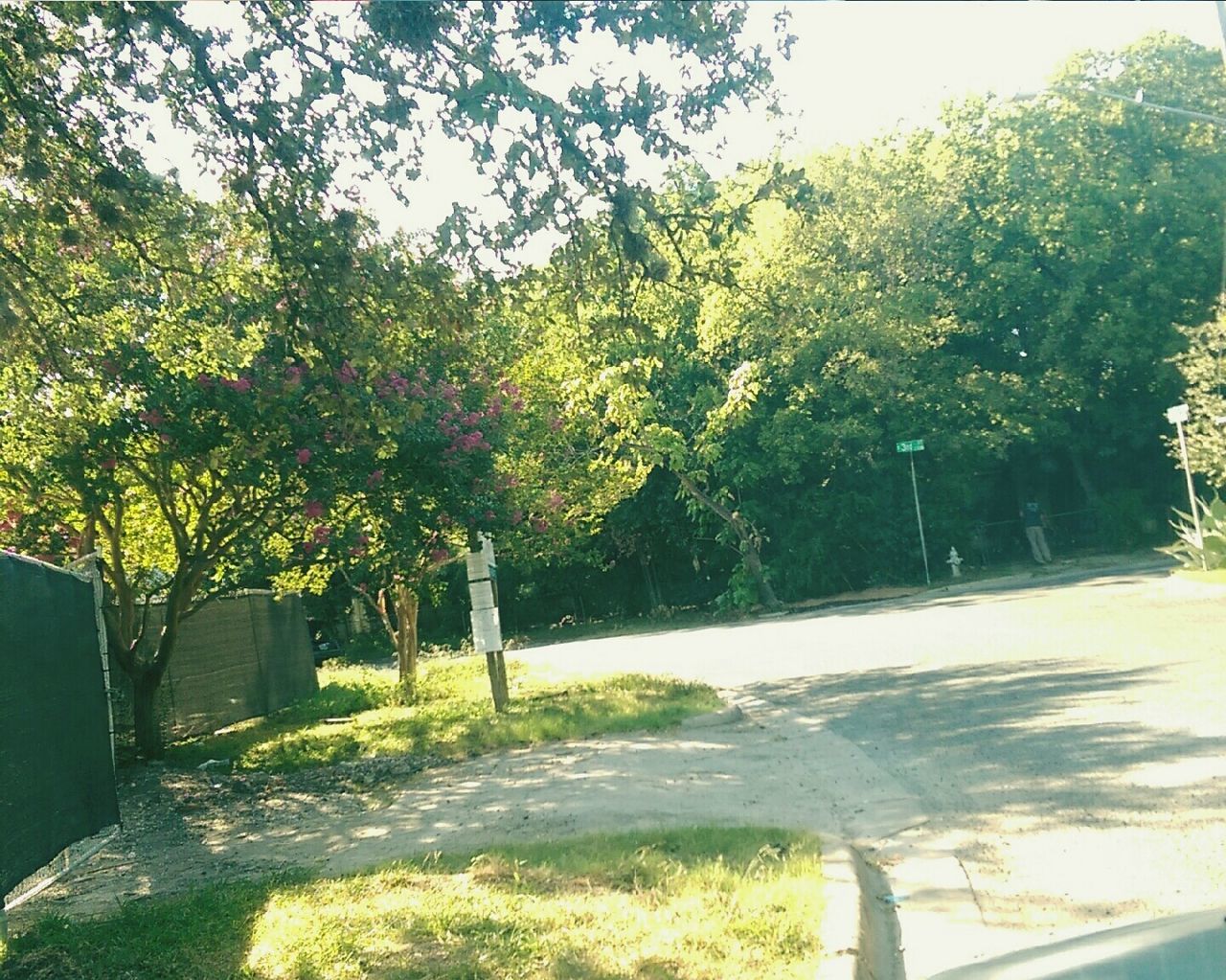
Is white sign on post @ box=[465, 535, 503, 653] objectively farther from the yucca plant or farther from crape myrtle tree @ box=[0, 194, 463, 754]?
the yucca plant

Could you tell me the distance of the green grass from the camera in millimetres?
12484

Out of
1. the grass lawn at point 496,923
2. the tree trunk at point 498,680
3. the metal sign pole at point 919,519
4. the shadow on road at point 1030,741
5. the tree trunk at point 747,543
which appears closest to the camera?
the grass lawn at point 496,923

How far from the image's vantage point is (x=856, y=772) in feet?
31.4

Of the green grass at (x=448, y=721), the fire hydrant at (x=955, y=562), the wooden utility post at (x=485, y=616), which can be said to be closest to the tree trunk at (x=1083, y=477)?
the fire hydrant at (x=955, y=562)

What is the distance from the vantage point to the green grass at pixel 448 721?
12484 mm

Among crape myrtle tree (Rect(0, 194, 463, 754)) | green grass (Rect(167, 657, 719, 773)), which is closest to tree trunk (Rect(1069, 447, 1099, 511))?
green grass (Rect(167, 657, 719, 773))

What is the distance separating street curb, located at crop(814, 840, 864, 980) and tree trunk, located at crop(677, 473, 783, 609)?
24.0m

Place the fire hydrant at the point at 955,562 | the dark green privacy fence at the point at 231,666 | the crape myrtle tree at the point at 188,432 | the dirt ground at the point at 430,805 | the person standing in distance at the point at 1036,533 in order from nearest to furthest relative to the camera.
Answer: the dirt ground at the point at 430,805, the crape myrtle tree at the point at 188,432, the dark green privacy fence at the point at 231,666, the fire hydrant at the point at 955,562, the person standing in distance at the point at 1036,533

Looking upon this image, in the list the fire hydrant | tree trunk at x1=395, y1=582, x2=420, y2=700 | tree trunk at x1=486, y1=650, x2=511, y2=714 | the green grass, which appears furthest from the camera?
the fire hydrant

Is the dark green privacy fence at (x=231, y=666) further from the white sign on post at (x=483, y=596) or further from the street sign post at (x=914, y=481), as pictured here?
the street sign post at (x=914, y=481)

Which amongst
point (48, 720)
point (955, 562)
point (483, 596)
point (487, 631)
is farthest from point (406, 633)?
point (955, 562)

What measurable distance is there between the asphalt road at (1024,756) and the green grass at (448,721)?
132 centimetres

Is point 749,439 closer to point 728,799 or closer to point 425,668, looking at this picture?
point 425,668

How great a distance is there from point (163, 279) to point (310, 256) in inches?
74.3
